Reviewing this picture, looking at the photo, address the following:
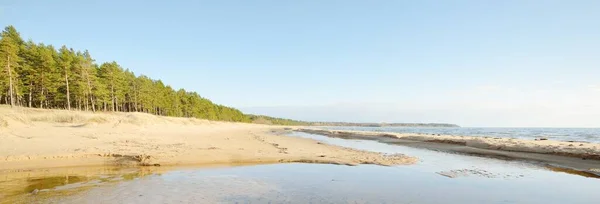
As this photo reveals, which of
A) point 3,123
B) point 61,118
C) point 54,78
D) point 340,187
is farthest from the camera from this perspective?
point 54,78

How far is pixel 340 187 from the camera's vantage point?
9.29 meters

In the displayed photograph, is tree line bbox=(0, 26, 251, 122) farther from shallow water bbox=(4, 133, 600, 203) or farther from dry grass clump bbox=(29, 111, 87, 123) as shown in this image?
shallow water bbox=(4, 133, 600, 203)

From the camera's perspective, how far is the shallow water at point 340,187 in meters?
7.84

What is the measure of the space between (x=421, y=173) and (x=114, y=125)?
27.8m

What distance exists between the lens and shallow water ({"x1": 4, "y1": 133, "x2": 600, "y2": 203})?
7.84 meters

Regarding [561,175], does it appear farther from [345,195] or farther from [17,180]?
[17,180]

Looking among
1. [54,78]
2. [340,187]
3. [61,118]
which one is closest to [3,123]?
[61,118]

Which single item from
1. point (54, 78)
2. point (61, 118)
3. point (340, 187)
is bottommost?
point (340, 187)

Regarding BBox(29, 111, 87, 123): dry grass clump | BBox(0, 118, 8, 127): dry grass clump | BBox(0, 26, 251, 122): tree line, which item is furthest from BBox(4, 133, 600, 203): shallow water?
BBox(0, 26, 251, 122): tree line

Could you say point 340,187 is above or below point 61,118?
below

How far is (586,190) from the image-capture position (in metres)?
9.41

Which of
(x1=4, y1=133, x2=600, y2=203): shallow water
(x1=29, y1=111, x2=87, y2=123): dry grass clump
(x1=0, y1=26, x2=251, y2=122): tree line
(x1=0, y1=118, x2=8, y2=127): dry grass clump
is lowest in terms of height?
(x1=4, y1=133, x2=600, y2=203): shallow water

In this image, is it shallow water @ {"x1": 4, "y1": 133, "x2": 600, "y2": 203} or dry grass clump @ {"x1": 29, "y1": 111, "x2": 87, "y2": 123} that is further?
dry grass clump @ {"x1": 29, "y1": 111, "x2": 87, "y2": 123}

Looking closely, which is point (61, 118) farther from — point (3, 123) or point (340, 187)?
point (340, 187)
